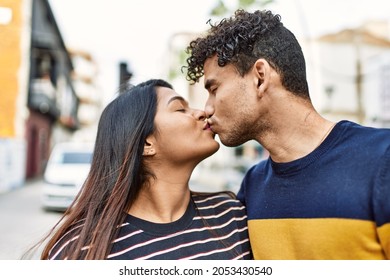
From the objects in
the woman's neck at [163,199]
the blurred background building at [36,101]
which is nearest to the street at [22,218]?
the blurred background building at [36,101]

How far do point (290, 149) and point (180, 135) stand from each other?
1.19 feet

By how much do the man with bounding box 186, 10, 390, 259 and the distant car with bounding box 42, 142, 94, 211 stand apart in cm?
→ 511

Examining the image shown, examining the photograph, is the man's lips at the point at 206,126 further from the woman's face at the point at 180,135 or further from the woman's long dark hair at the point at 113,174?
the woman's long dark hair at the point at 113,174

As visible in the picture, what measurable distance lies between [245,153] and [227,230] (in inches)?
787

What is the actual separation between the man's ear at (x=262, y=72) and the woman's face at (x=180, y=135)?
0.28m

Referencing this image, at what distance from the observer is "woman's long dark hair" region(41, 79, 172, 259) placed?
1.18m

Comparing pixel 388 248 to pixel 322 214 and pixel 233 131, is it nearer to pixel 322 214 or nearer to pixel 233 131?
pixel 322 214

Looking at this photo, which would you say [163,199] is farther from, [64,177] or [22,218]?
[64,177]

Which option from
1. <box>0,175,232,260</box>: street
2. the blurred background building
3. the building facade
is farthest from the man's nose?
the building facade

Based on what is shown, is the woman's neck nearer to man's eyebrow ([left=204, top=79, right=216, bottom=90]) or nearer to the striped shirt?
the striped shirt

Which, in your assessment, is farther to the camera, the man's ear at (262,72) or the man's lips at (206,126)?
the man's lips at (206,126)

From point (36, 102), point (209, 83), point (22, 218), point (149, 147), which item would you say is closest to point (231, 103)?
point (209, 83)

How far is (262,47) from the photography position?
1186 mm

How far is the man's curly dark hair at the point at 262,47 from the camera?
1.18 m
